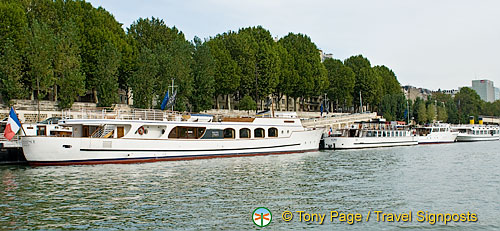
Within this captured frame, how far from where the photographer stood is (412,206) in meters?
18.4

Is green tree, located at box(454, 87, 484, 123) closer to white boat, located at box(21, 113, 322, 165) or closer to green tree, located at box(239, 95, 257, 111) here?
green tree, located at box(239, 95, 257, 111)

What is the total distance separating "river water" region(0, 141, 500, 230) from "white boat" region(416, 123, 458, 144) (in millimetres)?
43725

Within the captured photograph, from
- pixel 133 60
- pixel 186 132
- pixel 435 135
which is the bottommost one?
pixel 435 135

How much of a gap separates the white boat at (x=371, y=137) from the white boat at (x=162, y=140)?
1085 centimetres

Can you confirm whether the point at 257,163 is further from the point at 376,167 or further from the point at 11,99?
the point at 11,99

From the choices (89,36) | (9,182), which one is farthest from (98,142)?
(89,36)

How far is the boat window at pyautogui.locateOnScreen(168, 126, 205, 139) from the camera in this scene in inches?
1511

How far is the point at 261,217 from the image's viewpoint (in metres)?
15.9

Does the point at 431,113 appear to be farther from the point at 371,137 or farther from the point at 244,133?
the point at 244,133

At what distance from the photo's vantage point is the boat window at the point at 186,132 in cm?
3838

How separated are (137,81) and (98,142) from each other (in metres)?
25.9

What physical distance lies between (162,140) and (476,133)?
72293 millimetres

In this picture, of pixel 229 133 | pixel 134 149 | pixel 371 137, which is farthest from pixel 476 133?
pixel 134 149

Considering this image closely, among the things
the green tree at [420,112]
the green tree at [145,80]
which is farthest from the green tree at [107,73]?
the green tree at [420,112]
